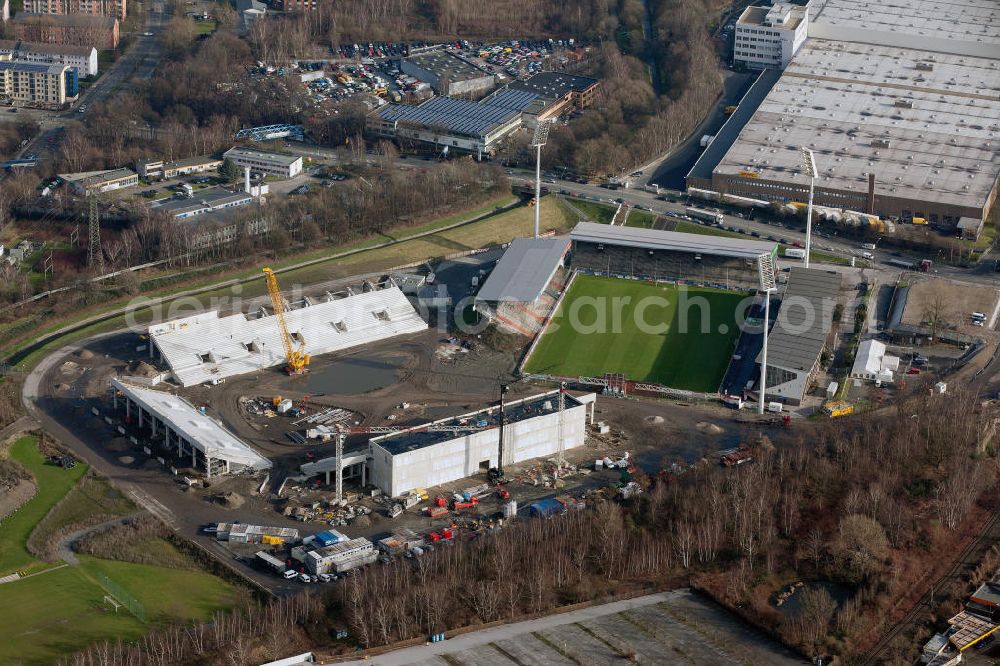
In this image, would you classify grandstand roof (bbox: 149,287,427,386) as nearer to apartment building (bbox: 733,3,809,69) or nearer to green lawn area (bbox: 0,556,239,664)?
green lawn area (bbox: 0,556,239,664)

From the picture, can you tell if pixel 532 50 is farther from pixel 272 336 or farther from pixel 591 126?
pixel 272 336

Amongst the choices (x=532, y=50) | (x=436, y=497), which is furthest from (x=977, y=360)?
(x=532, y=50)

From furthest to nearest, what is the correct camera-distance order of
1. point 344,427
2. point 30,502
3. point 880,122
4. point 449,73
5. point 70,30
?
1. point 70,30
2. point 449,73
3. point 880,122
4. point 344,427
5. point 30,502

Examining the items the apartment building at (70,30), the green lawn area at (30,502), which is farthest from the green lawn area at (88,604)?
the apartment building at (70,30)

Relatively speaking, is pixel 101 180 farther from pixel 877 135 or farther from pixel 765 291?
pixel 877 135

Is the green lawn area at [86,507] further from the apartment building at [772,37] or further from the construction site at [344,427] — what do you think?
→ the apartment building at [772,37]

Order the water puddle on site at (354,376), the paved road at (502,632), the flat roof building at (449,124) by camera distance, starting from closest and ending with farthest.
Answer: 1. the paved road at (502,632)
2. the water puddle on site at (354,376)
3. the flat roof building at (449,124)

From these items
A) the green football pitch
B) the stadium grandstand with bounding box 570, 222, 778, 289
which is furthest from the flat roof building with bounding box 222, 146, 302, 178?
the green football pitch

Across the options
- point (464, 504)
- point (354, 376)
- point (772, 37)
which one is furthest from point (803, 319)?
point (772, 37)
